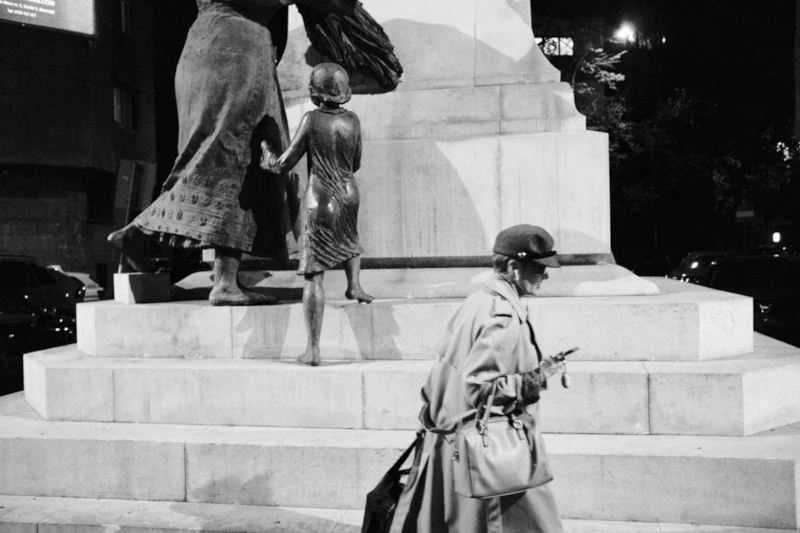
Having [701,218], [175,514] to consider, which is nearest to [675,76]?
[701,218]

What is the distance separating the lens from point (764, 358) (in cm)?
582

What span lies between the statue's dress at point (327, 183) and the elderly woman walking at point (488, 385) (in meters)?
2.57

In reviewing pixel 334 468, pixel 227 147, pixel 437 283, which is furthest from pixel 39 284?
pixel 334 468

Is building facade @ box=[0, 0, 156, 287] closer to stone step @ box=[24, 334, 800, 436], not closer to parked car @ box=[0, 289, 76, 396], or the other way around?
parked car @ box=[0, 289, 76, 396]

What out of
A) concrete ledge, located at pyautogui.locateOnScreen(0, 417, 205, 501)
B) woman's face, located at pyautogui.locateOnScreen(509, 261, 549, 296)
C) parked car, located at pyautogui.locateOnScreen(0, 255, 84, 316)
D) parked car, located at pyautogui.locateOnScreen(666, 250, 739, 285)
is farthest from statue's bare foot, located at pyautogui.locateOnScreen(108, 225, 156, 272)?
parked car, located at pyautogui.locateOnScreen(666, 250, 739, 285)

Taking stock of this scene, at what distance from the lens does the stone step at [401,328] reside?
5820 millimetres

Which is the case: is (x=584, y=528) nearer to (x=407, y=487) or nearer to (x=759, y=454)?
(x=759, y=454)

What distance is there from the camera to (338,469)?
509 cm

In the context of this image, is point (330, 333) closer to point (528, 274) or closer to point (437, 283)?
point (437, 283)

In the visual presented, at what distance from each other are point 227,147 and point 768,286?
970 cm

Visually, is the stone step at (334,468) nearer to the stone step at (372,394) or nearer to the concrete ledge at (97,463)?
the concrete ledge at (97,463)

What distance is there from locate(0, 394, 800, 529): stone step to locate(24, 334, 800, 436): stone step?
111mm

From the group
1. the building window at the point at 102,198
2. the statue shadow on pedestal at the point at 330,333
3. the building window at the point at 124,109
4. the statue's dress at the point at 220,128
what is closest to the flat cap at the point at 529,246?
the statue shadow on pedestal at the point at 330,333

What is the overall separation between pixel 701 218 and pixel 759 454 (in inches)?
1152
